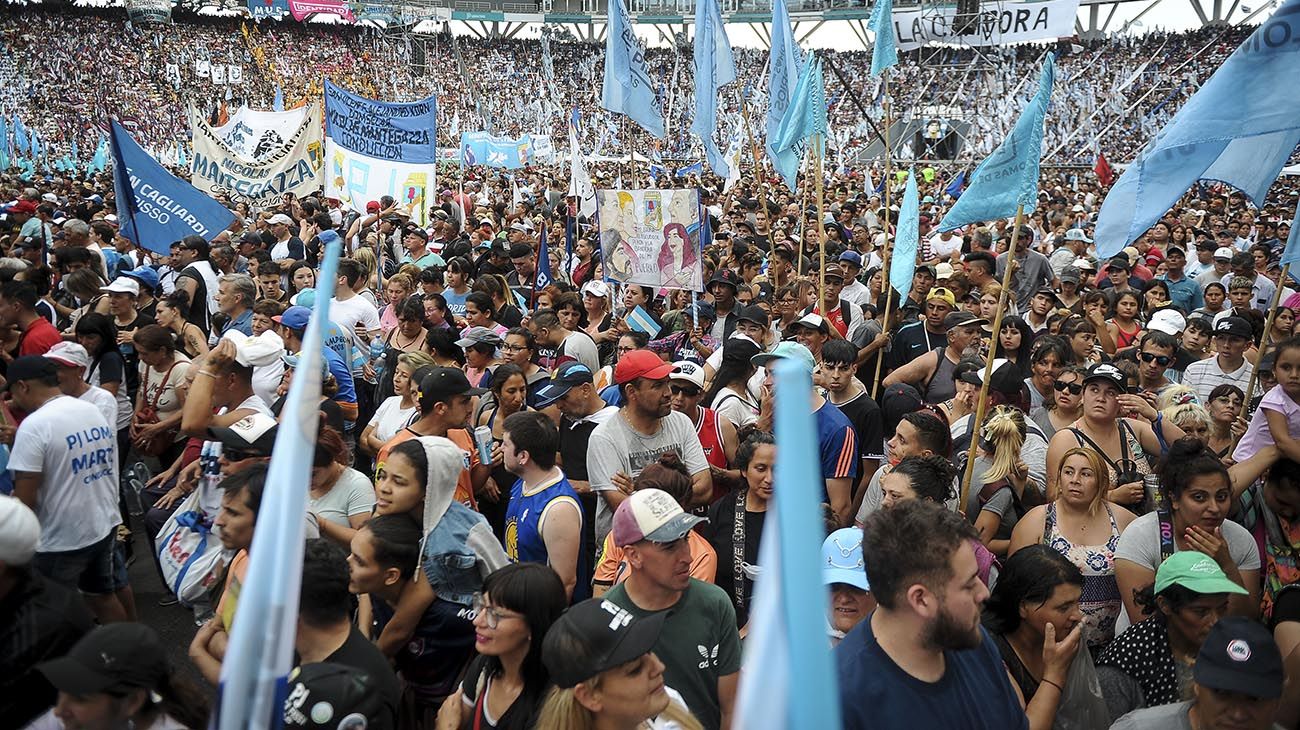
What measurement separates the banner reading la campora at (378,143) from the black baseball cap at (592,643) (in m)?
10.1

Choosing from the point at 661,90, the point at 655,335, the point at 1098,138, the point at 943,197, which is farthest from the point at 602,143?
the point at 655,335

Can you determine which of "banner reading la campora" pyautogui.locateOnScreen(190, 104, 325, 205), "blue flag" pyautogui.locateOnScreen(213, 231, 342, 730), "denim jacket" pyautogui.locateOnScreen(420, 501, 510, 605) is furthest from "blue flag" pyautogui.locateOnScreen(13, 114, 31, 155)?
"blue flag" pyautogui.locateOnScreen(213, 231, 342, 730)

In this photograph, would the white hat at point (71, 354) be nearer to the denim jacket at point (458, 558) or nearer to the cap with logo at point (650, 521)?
the denim jacket at point (458, 558)

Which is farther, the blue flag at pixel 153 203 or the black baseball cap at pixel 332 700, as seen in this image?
the blue flag at pixel 153 203

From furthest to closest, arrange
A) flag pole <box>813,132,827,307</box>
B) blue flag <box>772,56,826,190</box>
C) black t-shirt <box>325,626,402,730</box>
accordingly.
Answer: blue flag <box>772,56,826,190</box>
flag pole <box>813,132,827,307</box>
black t-shirt <box>325,626,402,730</box>

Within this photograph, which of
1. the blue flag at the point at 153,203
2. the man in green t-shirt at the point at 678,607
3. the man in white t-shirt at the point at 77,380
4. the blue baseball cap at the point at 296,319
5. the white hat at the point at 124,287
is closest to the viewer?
the man in green t-shirt at the point at 678,607

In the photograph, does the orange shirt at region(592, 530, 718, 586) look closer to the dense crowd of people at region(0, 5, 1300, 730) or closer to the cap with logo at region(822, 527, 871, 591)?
the dense crowd of people at region(0, 5, 1300, 730)

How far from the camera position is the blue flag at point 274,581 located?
1568 millimetres

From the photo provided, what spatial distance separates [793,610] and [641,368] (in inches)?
137

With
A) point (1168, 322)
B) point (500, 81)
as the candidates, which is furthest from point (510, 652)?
point (500, 81)

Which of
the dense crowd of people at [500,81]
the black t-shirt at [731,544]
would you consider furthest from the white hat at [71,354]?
the dense crowd of people at [500,81]

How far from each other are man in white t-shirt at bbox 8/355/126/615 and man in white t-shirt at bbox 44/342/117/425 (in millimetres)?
181

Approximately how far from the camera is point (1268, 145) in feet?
15.3

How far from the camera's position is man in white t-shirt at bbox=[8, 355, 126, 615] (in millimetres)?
4410
